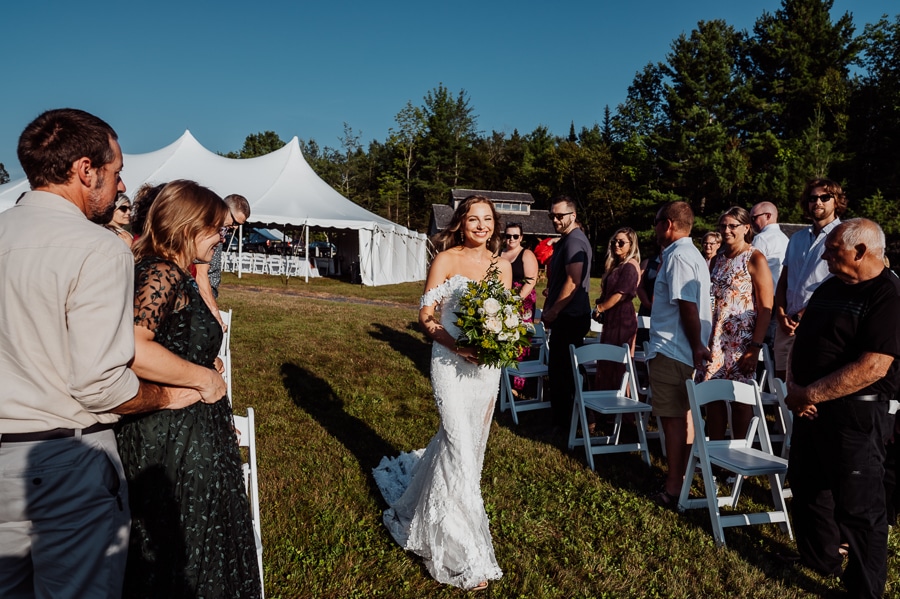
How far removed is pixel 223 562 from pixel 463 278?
2.13 meters

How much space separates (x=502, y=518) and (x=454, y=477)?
2.94 ft

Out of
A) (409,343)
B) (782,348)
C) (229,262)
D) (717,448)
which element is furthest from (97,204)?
(229,262)

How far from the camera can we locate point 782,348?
5.78 metres

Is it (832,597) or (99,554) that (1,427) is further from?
(832,597)

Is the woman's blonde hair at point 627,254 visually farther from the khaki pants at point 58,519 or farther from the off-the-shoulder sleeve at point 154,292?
the khaki pants at point 58,519

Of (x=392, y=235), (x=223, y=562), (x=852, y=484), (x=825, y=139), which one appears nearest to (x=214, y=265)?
(x=223, y=562)

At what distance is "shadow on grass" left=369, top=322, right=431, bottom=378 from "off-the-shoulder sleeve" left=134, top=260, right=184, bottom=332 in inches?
240

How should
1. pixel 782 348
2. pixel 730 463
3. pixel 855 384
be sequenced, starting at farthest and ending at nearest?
pixel 782 348, pixel 730 463, pixel 855 384

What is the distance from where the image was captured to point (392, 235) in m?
24.5

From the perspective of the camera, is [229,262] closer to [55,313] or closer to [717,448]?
[717,448]

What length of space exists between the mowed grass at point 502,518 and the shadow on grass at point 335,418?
20 mm

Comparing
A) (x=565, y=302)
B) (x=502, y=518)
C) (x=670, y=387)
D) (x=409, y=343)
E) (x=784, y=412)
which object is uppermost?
(x=565, y=302)

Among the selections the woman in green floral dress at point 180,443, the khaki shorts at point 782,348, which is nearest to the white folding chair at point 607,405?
the khaki shorts at point 782,348

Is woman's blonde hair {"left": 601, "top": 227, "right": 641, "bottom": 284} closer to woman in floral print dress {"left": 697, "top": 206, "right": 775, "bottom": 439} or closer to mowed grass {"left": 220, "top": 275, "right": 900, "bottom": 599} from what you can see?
woman in floral print dress {"left": 697, "top": 206, "right": 775, "bottom": 439}
